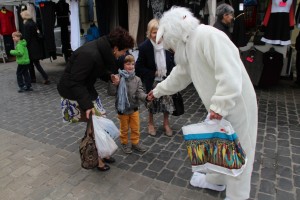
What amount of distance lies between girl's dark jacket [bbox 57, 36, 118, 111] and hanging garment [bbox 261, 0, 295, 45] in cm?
457

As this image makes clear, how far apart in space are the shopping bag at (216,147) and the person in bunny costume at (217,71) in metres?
0.12

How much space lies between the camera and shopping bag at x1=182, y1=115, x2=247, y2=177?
7.51 ft

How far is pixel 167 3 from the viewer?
6340mm

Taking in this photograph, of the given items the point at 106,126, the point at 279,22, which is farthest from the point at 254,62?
the point at 106,126

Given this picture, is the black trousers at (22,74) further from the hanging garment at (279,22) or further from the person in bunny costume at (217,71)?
the hanging garment at (279,22)

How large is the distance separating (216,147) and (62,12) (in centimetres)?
732

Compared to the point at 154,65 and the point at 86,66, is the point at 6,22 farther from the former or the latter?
the point at 86,66

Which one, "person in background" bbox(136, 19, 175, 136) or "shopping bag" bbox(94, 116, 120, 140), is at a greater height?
"person in background" bbox(136, 19, 175, 136)

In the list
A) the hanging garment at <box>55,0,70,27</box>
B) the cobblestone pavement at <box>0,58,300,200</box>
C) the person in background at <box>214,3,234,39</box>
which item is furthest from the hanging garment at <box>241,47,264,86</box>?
the hanging garment at <box>55,0,70,27</box>

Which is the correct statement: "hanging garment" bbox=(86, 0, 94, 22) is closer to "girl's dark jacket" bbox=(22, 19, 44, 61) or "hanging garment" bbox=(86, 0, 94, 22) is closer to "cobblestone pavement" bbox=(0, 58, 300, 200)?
"girl's dark jacket" bbox=(22, 19, 44, 61)

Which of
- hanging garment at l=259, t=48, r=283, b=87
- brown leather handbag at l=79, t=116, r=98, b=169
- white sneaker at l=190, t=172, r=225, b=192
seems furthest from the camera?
hanging garment at l=259, t=48, r=283, b=87

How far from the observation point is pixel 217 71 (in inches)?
85.4

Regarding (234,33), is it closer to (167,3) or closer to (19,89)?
(167,3)

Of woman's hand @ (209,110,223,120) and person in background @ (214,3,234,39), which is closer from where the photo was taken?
woman's hand @ (209,110,223,120)
